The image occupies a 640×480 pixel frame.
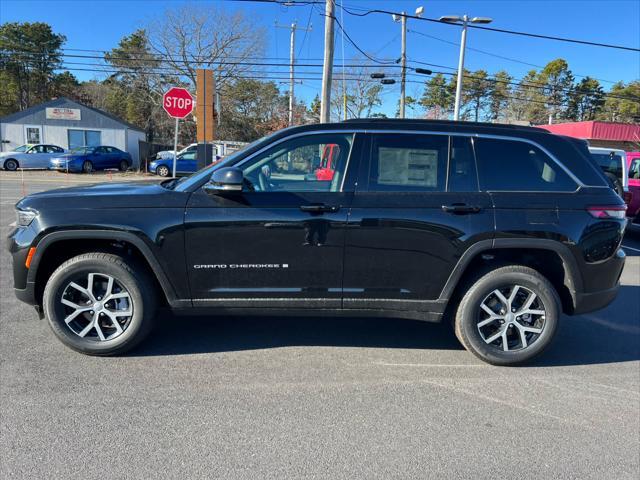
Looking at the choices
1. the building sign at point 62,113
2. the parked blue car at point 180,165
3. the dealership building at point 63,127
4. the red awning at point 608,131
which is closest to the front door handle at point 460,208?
the parked blue car at point 180,165

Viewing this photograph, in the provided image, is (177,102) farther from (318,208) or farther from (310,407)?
(310,407)

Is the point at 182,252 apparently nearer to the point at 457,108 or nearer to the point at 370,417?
the point at 370,417

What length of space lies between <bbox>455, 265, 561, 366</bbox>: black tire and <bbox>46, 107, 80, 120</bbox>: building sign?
113 ft

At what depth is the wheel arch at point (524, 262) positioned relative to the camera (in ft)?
11.5

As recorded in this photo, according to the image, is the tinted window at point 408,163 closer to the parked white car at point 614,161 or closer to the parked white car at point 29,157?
the parked white car at point 614,161

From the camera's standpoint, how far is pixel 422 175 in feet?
11.7

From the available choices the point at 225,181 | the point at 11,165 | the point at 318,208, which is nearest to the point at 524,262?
the point at 318,208

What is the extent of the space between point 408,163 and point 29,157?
28739 millimetres

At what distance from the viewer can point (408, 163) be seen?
359 centimetres

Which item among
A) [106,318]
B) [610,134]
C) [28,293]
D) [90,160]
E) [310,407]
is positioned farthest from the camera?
[610,134]

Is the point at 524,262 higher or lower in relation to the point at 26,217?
lower

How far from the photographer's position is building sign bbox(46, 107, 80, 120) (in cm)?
3114

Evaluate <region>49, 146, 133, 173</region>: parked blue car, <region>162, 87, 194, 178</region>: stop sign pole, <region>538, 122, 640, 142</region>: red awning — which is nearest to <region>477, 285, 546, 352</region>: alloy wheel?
<region>162, 87, 194, 178</region>: stop sign pole

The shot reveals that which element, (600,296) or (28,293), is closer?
(28,293)
